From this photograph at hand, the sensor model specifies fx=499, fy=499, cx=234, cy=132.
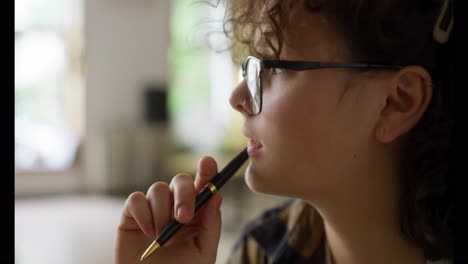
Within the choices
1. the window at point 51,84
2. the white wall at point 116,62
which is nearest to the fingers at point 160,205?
the window at point 51,84

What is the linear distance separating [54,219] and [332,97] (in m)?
3.42

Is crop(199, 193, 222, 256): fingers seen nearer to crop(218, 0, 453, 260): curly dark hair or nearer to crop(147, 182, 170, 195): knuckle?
crop(147, 182, 170, 195): knuckle

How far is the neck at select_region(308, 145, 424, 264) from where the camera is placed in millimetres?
751

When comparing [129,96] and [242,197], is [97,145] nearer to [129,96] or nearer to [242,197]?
[129,96]

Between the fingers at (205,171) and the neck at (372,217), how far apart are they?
156 millimetres

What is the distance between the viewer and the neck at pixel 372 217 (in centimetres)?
75

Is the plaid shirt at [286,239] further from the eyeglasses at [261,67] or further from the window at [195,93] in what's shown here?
the window at [195,93]

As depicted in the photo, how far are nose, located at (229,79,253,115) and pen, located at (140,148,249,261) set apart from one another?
0.06 m

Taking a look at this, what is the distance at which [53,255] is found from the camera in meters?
2.38

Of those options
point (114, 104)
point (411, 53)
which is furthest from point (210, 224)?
point (114, 104)

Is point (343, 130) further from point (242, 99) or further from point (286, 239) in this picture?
point (286, 239)

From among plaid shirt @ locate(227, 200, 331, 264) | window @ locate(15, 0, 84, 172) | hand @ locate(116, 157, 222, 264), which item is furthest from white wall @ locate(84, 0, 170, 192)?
hand @ locate(116, 157, 222, 264)
